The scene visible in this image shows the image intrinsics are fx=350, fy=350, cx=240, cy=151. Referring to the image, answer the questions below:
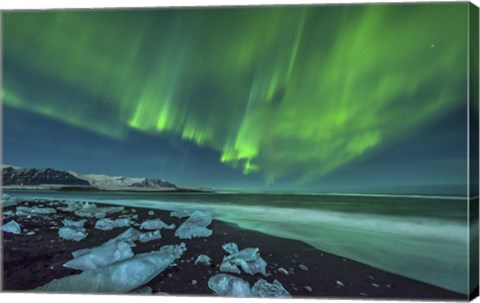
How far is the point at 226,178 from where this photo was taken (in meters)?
2.81

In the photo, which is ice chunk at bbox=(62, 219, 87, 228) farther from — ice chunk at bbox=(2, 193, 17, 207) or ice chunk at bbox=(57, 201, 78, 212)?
ice chunk at bbox=(2, 193, 17, 207)

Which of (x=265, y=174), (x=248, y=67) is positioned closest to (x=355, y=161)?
(x=265, y=174)

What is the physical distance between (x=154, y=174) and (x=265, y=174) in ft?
2.92

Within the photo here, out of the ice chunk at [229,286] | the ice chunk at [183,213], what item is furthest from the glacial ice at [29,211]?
the ice chunk at [229,286]

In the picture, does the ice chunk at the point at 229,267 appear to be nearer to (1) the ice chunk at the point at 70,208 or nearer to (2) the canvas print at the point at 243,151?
(2) the canvas print at the point at 243,151

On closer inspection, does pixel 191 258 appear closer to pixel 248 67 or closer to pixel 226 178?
pixel 226 178

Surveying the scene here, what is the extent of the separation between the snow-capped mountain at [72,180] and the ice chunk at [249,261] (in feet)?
2.44

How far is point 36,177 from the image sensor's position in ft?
9.50

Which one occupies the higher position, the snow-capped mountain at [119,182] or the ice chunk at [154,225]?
the snow-capped mountain at [119,182]

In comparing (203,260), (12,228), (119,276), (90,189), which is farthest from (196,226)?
(12,228)

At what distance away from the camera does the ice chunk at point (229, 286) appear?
8.30 ft

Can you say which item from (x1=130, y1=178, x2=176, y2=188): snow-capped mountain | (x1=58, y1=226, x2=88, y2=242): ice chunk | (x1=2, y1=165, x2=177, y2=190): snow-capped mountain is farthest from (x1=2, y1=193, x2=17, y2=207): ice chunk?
(x1=130, y1=178, x2=176, y2=188): snow-capped mountain

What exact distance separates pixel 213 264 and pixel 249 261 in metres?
0.27

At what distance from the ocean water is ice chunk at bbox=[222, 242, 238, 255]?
0.17 metres
